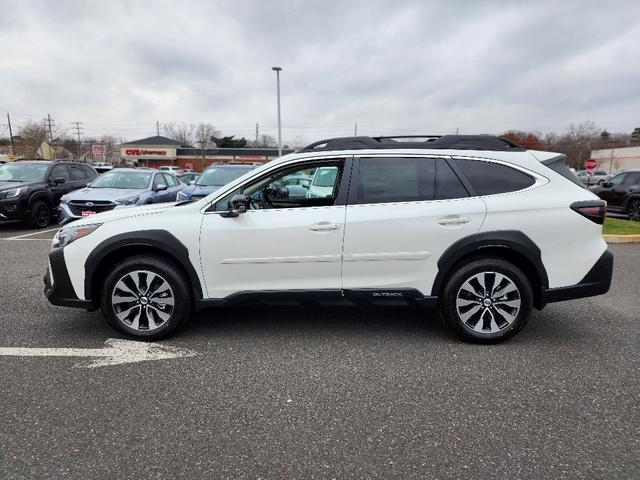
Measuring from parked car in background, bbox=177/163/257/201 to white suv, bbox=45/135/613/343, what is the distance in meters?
5.56

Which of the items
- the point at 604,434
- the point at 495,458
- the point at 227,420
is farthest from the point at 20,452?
the point at 604,434

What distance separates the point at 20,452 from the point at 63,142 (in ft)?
304

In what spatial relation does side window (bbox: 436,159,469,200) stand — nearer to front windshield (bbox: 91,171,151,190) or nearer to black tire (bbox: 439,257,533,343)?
black tire (bbox: 439,257,533,343)

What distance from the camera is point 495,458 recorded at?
236cm

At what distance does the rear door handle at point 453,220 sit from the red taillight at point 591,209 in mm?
921

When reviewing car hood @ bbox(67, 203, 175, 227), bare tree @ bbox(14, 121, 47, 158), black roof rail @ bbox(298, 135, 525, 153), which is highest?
bare tree @ bbox(14, 121, 47, 158)

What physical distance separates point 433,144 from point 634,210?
11.4 meters

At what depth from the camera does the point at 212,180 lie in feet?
33.3

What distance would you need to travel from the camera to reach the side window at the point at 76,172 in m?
11.8

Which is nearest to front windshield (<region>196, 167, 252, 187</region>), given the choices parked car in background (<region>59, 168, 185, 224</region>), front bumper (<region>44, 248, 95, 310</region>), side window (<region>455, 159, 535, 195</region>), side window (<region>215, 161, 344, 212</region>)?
parked car in background (<region>59, 168, 185, 224</region>)

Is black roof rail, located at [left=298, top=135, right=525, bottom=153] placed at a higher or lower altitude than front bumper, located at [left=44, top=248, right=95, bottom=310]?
higher

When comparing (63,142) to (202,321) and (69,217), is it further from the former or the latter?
(202,321)

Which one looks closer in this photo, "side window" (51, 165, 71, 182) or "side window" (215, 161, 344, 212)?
"side window" (215, 161, 344, 212)

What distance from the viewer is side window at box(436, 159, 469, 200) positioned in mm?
3711
